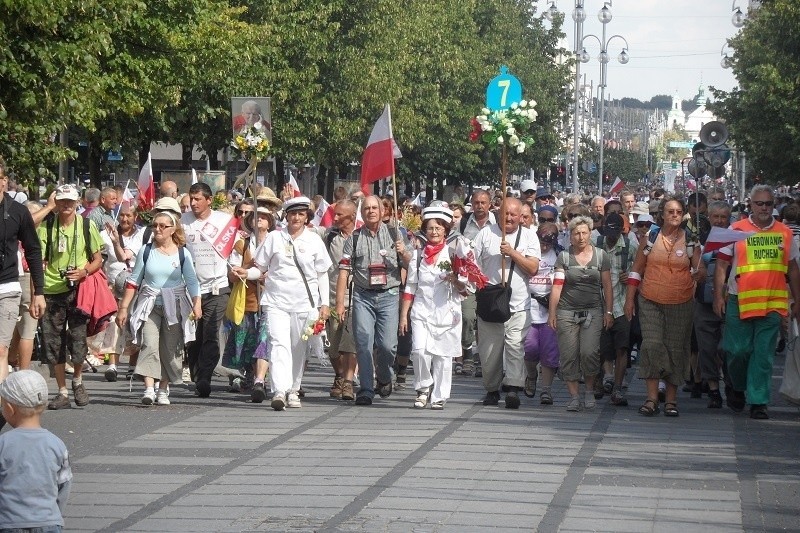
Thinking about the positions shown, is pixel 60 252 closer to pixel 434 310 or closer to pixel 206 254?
pixel 206 254

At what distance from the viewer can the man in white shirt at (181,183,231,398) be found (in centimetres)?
1433

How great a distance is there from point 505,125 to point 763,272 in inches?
107

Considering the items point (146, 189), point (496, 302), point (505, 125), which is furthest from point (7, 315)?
point (146, 189)

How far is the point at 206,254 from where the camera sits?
14406 mm

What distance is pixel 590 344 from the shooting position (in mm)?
13648

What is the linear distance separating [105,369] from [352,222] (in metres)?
3.53

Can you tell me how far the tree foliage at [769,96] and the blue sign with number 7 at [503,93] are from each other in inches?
710

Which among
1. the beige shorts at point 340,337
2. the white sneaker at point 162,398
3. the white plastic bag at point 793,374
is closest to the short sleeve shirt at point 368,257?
the beige shorts at point 340,337

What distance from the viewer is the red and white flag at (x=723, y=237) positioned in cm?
1348

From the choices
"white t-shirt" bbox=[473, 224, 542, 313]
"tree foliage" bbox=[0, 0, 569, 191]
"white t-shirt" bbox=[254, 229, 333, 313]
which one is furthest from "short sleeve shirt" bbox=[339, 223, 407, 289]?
"tree foliage" bbox=[0, 0, 569, 191]

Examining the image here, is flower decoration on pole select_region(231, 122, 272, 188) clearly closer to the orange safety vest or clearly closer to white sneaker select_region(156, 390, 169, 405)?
white sneaker select_region(156, 390, 169, 405)

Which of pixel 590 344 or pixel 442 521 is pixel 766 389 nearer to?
pixel 590 344

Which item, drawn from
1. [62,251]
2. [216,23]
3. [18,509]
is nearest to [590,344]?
[62,251]

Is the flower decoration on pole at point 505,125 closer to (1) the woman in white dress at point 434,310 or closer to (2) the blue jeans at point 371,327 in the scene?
(1) the woman in white dress at point 434,310
